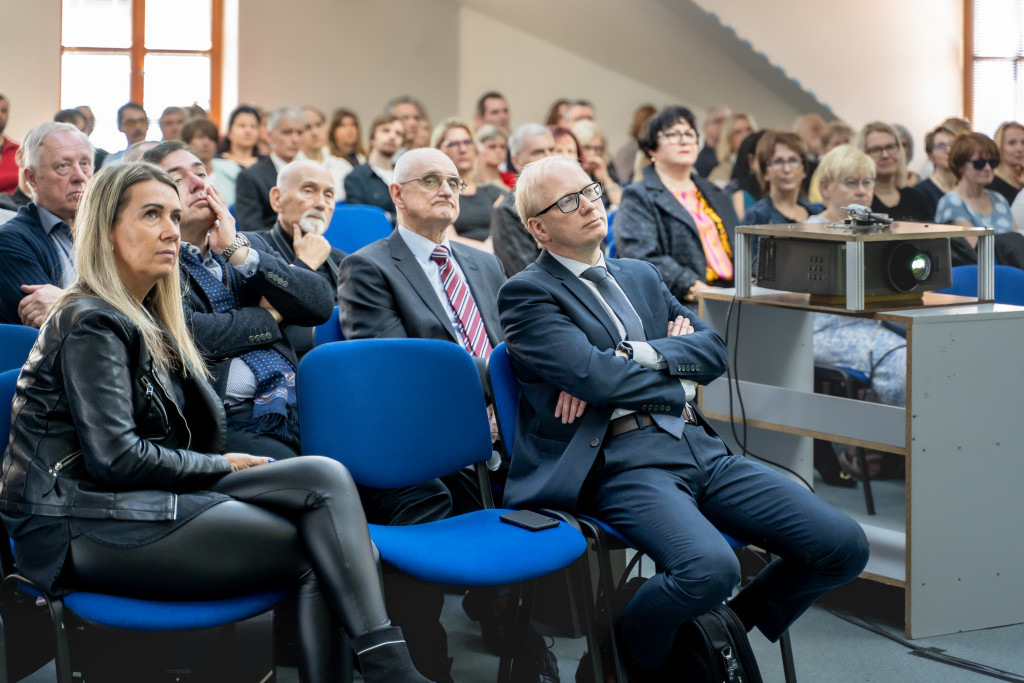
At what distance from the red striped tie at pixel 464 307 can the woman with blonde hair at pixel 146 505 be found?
1.12 meters

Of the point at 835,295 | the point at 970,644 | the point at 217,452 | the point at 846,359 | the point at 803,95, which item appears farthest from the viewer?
the point at 803,95

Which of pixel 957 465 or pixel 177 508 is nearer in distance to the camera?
pixel 177 508

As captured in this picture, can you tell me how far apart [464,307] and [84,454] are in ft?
4.49

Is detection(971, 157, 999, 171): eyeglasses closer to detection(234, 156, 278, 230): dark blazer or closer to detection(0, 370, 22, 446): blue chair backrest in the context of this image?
detection(234, 156, 278, 230): dark blazer

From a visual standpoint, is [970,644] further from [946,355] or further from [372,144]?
[372,144]

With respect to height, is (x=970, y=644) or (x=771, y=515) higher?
(x=771, y=515)

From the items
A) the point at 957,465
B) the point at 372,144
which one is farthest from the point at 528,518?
the point at 372,144

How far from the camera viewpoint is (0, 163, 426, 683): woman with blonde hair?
193cm

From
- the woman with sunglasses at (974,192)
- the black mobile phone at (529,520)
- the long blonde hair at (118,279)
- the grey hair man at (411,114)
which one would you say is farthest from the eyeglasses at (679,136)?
the grey hair man at (411,114)

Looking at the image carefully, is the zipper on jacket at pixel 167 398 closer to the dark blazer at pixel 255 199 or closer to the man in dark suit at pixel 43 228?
the man in dark suit at pixel 43 228

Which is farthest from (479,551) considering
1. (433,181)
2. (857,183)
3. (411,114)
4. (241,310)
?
(411,114)

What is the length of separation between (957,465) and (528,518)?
3.88ft

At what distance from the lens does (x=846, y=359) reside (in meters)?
4.00

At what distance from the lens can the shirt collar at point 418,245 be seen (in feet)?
10.5
